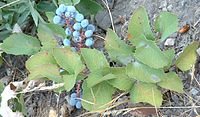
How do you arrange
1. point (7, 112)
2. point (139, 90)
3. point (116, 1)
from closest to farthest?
point (139, 90)
point (7, 112)
point (116, 1)

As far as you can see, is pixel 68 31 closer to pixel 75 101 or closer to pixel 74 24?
pixel 74 24

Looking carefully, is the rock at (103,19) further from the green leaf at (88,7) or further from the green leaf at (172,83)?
the green leaf at (172,83)

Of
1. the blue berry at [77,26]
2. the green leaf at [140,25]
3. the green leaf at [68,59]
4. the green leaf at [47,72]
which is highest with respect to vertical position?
the green leaf at [140,25]

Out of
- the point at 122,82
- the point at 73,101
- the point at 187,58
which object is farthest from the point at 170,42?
the point at 73,101

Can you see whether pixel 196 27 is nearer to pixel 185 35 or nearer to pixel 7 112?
pixel 185 35

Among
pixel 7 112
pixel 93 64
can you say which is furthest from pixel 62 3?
pixel 7 112

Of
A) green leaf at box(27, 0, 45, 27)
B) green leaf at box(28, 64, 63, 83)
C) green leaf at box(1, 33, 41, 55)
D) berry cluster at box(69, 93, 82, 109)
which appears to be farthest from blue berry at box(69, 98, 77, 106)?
green leaf at box(27, 0, 45, 27)

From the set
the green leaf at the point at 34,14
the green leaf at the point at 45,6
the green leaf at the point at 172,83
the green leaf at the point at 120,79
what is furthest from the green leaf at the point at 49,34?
the green leaf at the point at 172,83
